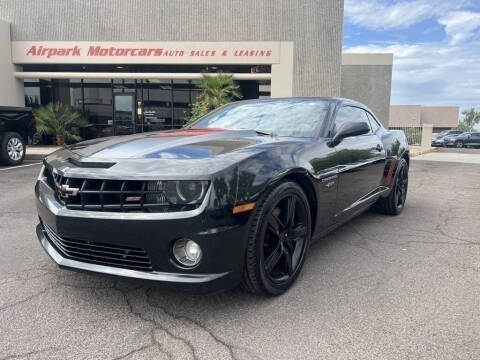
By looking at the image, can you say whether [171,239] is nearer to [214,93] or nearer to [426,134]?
A: [214,93]

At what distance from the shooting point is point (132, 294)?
2.74m

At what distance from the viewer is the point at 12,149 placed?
9820 mm

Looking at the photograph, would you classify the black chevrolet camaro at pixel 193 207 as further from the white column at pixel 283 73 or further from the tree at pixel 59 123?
the tree at pixel 59 123

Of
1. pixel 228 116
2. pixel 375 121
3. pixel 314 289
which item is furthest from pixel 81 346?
pixel 375 121

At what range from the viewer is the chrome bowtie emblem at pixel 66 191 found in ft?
7.80

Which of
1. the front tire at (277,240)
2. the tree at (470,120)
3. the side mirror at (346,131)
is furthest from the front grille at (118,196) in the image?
the tree at (470,120)

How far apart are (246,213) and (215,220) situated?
0.23 meters

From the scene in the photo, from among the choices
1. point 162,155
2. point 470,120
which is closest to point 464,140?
point 162,155

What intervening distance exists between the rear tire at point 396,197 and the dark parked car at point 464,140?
30250mm

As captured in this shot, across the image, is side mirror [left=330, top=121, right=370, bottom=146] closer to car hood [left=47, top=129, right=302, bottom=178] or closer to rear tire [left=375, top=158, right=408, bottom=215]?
car hood [left=47, top=129, right=302, bottom=178]

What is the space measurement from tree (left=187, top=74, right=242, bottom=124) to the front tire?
12348 mm

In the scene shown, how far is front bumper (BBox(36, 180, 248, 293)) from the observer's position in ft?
7.14

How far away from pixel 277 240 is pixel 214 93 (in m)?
13.0

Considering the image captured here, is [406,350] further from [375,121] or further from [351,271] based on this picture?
[375,121]
